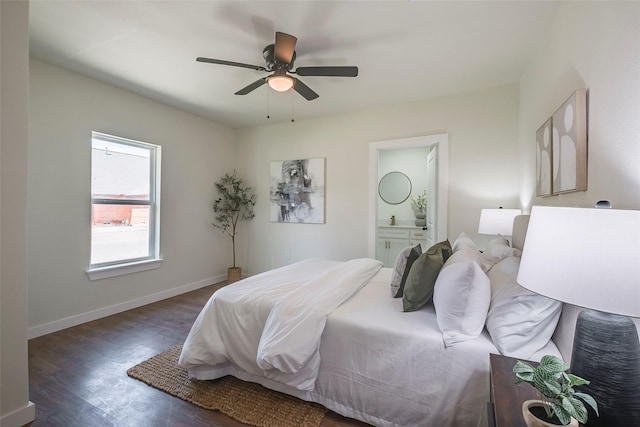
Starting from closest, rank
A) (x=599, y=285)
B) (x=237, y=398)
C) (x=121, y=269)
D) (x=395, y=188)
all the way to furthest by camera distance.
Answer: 1. (x=599, y=285)
2. (x=237, y=398)
3. (x=121, y=269)
4. (x=395, y=188)

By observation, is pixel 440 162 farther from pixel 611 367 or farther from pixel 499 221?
pixel 611 367

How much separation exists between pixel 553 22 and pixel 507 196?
5.51 feet

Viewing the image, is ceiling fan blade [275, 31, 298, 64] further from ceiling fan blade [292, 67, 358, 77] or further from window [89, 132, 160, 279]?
window [89, 132, 160, 279]

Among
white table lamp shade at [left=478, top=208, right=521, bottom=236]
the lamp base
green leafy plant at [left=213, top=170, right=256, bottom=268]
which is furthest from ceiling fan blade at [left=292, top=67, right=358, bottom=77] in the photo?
green leafy plant at [left=213, top=170, right=256, bottom=268]

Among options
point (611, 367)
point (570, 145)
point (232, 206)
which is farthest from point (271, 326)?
point (232, 206)

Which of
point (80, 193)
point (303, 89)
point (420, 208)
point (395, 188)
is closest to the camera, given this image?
point (303, 89)

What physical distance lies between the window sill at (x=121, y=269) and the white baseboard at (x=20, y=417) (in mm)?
1641

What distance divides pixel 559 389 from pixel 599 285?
288 mm

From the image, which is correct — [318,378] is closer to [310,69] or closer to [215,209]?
[310,69]

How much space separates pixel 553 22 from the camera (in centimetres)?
193

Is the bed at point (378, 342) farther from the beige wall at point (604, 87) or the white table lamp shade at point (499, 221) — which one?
the white table lamp shade at point (499, 221)

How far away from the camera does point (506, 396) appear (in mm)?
954

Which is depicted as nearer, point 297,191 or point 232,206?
point 297,191

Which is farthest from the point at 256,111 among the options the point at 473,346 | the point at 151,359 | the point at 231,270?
the point at 473,346
